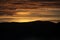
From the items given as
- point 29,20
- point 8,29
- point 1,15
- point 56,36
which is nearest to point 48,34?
point 56,36

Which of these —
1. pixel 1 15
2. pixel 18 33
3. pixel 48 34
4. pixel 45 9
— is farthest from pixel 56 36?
pixel 1 15

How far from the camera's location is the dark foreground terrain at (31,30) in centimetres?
175

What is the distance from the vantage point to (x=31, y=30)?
1760mm

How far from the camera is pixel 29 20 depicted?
1.76 metres

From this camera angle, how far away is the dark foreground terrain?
5.74 ft

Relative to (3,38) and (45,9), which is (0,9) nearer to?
(3,38)

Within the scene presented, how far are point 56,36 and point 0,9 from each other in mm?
825

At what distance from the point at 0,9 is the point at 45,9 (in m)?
0.58

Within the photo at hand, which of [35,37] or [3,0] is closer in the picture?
[3,0]

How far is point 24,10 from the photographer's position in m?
1.68

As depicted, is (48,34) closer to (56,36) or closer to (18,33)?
(56,36)

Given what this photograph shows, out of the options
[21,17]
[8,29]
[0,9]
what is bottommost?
[8,29]

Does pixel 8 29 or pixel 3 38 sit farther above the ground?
pixel 8 29

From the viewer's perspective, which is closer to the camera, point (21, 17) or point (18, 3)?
point (18, 3)
